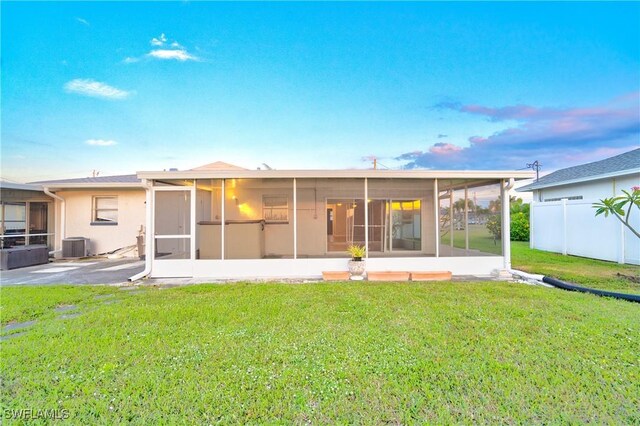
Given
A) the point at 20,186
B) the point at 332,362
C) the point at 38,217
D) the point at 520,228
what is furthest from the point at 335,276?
the point at 520,228

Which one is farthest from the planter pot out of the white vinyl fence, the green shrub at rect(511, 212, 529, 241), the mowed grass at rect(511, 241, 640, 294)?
the green shrub at rect(511, 212, 529, 241)

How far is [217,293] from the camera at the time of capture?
661 centimetres

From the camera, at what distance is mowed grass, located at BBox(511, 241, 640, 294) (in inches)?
288

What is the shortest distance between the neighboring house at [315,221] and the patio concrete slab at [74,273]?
1.25m

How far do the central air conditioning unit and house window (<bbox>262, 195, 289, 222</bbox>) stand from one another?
7819 mm

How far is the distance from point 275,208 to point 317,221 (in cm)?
148

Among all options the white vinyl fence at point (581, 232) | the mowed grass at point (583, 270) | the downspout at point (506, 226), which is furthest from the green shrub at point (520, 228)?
the downspout at point (506, 226)

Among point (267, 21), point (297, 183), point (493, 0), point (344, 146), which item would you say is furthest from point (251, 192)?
point (493, 0)

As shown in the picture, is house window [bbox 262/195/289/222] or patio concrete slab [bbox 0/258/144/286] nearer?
patio concrete slab [bbox 0/258/144/286]

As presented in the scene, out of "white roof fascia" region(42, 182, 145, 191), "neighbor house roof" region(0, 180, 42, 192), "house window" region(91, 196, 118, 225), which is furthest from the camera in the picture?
"house window" region(91, 196, 118, 225)

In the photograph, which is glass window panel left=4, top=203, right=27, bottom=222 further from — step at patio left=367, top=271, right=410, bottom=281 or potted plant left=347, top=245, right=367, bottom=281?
step at patio left=367, top=271, right=410, bottom=281

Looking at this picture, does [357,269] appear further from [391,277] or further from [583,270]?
[583,270]

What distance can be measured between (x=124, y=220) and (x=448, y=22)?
14928 mm

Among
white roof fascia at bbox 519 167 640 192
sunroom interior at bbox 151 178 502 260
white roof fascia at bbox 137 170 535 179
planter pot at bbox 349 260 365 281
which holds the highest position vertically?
white roof fascia at bbox 519 167 640 192
